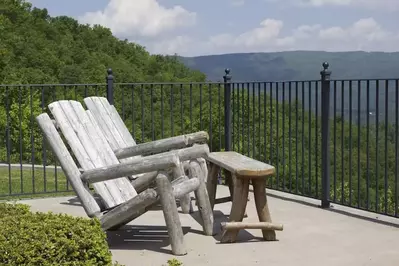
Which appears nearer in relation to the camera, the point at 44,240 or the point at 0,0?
the point at 44,240

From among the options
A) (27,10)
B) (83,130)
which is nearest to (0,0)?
(27,10)

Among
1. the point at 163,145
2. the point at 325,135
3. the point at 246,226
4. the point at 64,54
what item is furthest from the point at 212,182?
the point at 64,54

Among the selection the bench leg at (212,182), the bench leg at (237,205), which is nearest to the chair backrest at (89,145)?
the bench leg at (212,182)

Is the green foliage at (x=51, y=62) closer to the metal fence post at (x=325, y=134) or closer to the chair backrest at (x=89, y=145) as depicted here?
the chair backrest at (x=89, y=145)

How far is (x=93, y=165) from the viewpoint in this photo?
5.00 metres

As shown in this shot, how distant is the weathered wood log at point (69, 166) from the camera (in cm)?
443

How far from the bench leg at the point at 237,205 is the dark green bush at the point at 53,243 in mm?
1540

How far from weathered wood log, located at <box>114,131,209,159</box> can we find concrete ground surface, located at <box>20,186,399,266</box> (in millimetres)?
601

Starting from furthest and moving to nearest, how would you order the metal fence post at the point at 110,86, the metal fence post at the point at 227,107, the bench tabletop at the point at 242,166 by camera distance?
the metal fence post at the point at 227,107 < the metal fence post at the point at 110,86 < the bench tabletop at the point at 242,166

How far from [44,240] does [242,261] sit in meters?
1.52

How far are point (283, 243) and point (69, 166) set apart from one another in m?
1.65

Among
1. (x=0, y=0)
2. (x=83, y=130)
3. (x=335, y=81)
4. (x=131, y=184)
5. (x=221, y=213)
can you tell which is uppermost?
(x=0, y=0)

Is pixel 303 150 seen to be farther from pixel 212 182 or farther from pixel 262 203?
pixel 262 203

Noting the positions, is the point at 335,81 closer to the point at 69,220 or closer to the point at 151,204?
the point at 151,204
